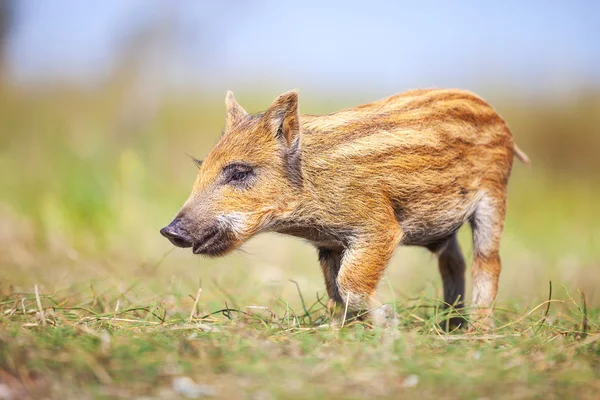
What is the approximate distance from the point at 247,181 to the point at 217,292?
1.99 m

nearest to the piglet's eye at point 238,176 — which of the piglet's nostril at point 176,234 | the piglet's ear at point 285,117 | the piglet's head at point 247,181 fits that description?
the piglet's head at point 247,181

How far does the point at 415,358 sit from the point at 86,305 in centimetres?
261

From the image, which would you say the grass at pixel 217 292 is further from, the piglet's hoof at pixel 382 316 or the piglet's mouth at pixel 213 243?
the piglet's mouth at pixel 213 243

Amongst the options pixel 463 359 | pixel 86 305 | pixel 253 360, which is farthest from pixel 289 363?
pixel 86 305

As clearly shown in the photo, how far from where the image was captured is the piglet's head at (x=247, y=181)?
4.59 metres

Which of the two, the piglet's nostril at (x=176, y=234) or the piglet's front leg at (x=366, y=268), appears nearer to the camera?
the piglet's nostril at (x=176, y=234)

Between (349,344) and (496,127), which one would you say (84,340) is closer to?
(349,344)

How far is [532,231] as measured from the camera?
37.2 ft

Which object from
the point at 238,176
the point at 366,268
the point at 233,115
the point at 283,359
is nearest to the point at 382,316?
the point at 366,268

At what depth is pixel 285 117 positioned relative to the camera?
4.78m

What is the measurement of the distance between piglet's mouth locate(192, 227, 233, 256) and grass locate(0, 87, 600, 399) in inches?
12.1

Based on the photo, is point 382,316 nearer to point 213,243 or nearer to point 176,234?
point 213,243

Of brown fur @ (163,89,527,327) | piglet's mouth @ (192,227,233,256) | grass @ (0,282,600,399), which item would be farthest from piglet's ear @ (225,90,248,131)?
grass @ (0,282,600,399)

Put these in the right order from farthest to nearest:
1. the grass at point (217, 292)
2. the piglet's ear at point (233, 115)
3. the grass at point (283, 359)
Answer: the piglet's ear at point (233, 115) < the grass at point (217, 292) < the grass at point (283, 359)
